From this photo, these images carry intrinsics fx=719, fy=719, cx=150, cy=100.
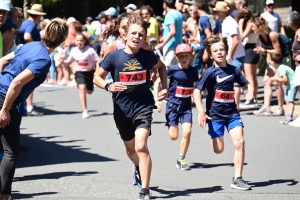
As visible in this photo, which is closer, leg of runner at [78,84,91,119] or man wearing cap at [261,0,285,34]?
leg of runner at [78,84,91,119]

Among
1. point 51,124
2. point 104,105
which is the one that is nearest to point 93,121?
point 51,124

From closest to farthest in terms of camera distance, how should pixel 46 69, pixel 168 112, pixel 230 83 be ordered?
pixel 46 69 < pixel 230 83 < pixel 168 112

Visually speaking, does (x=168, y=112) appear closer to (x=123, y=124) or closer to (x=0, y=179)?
(x=123, y=124)

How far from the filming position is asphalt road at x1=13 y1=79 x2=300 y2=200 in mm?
7551

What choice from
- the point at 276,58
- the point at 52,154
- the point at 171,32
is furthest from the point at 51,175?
the point at 171,32

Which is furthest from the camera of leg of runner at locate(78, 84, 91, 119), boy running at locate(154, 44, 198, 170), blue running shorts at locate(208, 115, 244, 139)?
leg of runner at locate(78, 84, 91, 119)

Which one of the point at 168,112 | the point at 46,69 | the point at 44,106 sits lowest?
the point at 44,106

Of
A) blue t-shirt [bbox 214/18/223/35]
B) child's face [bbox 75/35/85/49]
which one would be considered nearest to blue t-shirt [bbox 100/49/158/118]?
child's face [bbox 75/35/85/49]

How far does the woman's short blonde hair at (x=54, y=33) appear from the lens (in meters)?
6.66

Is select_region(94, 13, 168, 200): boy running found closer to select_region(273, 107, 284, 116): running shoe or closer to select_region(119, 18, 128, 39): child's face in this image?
select_region(119, 18, 128, 39): child's face

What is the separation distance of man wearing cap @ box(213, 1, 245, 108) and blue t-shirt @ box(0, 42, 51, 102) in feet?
21.6

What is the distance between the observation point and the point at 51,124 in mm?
12922

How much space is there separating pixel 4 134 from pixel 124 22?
1.84 meters

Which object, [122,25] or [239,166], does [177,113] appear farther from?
[122,25]
